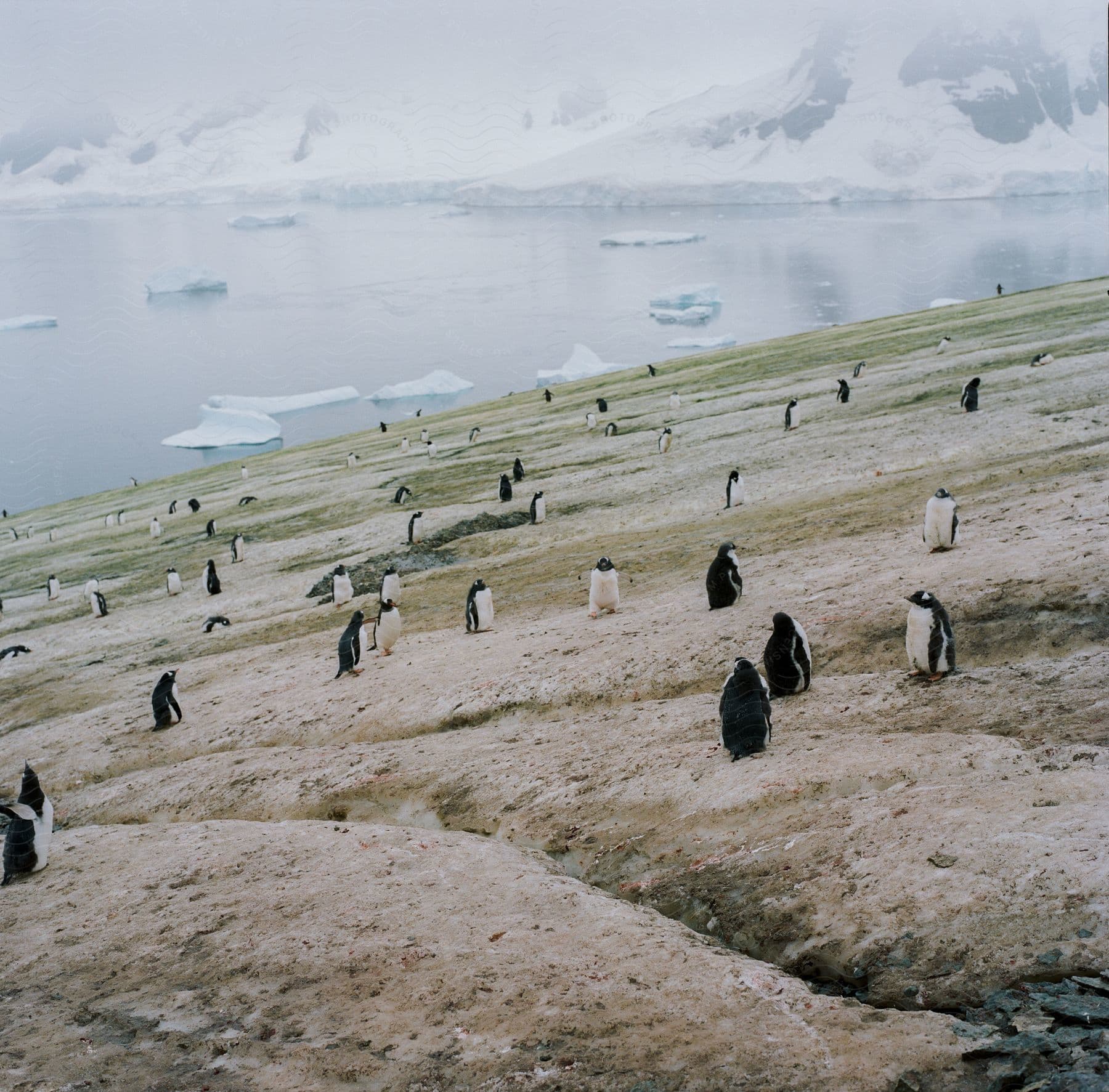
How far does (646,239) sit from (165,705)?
142667 millimetres

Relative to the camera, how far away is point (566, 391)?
57.2m

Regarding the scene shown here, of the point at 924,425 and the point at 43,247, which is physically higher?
the point at 43,247

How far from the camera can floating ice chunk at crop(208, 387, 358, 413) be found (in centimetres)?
7450

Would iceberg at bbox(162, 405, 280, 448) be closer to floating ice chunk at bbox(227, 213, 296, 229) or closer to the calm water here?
the calm water

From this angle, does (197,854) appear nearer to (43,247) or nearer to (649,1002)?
(649,1002)

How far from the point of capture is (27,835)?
456 inches

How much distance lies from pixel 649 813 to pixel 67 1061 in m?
5.26

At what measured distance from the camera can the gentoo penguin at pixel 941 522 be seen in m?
14.2

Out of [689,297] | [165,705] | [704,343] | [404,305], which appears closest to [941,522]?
[165,705]

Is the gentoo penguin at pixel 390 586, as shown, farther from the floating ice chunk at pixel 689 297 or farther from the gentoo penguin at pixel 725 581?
the floating ice chunk at pixel 689 297

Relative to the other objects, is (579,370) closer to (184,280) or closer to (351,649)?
(351,649)

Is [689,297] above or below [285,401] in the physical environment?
above

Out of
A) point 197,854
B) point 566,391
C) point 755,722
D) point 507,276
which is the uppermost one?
point 507,276

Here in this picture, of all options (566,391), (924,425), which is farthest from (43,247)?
(924,425)
